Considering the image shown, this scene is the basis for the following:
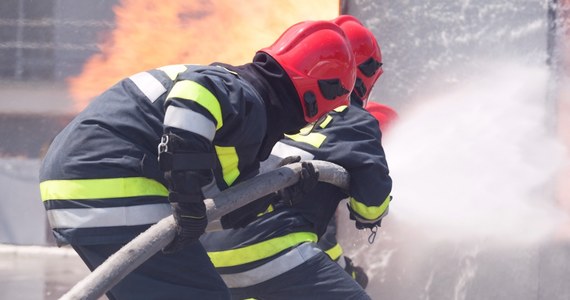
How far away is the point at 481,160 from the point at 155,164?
3119 millimetres

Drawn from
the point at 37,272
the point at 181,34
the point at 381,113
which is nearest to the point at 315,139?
the point at 381,113

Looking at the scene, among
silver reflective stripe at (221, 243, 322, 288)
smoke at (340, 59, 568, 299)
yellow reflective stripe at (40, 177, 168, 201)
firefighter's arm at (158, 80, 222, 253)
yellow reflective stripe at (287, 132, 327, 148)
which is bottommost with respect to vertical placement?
smoke at (340, 59, 568, 299)

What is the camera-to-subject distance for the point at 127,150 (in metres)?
3.09

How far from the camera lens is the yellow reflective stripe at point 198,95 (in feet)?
9.76

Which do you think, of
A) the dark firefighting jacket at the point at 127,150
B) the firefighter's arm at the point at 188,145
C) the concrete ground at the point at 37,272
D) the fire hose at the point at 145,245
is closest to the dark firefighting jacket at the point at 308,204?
the fire hose at the point at 145,245

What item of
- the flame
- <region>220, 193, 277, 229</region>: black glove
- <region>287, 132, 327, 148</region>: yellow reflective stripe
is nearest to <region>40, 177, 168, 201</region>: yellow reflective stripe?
<region>220, 193, 277, 229</region>: black glove

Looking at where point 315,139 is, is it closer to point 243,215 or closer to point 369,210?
point 369,210

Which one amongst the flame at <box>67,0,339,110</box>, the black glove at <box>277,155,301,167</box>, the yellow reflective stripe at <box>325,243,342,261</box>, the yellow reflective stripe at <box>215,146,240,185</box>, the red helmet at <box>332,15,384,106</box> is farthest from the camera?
the flame at <box>67,0,339,110</box>

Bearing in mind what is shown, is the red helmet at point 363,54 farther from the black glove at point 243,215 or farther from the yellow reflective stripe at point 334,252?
→ the black glove at point 243,215

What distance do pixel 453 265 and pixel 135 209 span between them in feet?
10.2

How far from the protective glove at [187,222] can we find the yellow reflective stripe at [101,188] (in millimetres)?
139

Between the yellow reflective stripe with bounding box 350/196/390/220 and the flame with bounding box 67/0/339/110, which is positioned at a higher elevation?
the yellow reflective stripe with bounding box 350/196/390/220

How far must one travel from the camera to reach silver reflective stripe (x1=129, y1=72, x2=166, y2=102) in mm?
3164

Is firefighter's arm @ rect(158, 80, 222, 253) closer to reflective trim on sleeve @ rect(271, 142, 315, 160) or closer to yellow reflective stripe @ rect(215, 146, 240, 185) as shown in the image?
yellow reflective stripe @ rect(215, 146, 240, 185)
